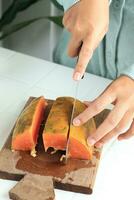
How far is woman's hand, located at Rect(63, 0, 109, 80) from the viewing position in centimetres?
89

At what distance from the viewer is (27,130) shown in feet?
2.93

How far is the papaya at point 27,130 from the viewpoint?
894mm

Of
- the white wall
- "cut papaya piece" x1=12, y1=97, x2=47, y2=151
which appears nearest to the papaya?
"cut papaya piece" x1=12, y1=97, x2=47, y2=151

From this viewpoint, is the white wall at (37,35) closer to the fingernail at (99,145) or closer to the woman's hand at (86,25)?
the woman's hand at (86,25)

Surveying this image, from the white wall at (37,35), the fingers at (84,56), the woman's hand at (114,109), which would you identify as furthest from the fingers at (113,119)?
the white wall at (37,35)

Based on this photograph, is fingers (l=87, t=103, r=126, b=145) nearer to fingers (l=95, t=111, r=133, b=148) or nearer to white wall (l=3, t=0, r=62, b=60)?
fingers (l=95, t=111, r=133, b=148)

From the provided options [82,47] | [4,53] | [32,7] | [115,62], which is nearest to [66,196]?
[82,47]

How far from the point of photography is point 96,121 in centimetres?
101

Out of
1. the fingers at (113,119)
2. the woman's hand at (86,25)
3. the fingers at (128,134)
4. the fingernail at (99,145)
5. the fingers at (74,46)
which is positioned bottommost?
the fingernail at (99,145)

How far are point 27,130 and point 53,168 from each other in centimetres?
10

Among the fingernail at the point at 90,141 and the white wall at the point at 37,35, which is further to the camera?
the white wall at the point at 37,35

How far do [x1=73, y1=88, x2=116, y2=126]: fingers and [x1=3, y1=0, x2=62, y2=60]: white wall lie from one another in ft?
3.67

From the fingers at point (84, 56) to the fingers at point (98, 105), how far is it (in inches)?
2.6

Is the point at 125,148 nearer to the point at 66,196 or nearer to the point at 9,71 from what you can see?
the point at 66,196
